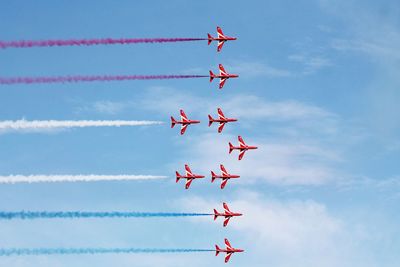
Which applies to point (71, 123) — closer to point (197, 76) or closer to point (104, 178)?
point (104, 178)

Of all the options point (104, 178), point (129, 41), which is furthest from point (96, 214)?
point (129, 41)

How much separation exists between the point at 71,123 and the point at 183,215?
39145 mm

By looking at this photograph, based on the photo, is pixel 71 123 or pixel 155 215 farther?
pixel 155 215

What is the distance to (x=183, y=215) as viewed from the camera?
19012 centimetres

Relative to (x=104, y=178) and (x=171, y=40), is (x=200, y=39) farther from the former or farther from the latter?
(x=104, y=178)

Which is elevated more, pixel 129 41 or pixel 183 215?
pixel 129 41

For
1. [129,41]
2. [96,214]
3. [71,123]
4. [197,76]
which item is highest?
[197,76]

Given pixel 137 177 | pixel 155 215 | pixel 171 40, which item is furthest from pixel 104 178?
pixel 171 40

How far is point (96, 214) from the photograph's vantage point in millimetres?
172250

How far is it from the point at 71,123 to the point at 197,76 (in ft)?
118

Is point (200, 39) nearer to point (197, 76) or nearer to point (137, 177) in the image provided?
point (197, 76)

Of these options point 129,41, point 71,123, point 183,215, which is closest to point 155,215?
point 183,215

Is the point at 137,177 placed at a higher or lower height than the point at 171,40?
lower

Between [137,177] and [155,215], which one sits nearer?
[137,177]
